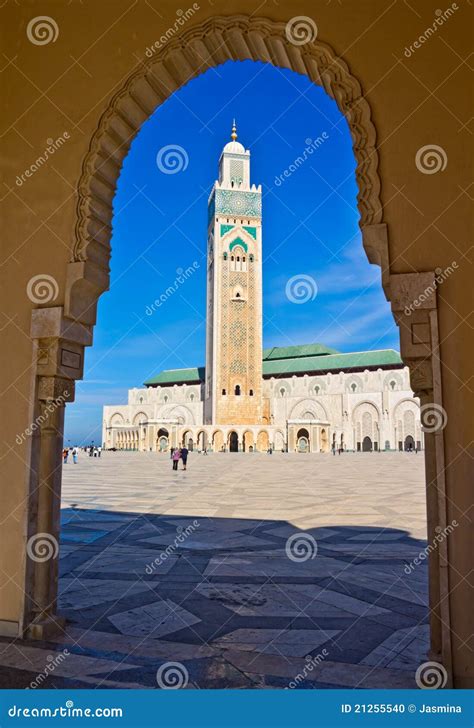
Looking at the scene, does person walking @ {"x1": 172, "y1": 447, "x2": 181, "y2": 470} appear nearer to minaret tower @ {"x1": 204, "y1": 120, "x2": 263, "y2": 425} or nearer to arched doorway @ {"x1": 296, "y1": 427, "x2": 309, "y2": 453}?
arched doorway @ {"x1": 296, "y1": 427, "x2": 309, "y2": 453}

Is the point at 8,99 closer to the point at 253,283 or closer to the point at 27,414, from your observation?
the point at 27,414

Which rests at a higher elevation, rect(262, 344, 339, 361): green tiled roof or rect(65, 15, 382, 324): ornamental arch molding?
rect(262, 344, 339, 361): green tiled roof

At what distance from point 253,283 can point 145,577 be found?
→ 155ft

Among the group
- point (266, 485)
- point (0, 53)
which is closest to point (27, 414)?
point (0, 53)

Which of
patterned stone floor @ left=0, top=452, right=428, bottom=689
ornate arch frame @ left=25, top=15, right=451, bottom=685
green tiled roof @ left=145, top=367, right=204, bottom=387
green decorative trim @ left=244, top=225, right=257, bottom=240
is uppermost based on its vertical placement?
green decorative trim @ left=244, top=225, right=257, bottom=240

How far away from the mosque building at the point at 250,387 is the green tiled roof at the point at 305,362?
0.19 meters

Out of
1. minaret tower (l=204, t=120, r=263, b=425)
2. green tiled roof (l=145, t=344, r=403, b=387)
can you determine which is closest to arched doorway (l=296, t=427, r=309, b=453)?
minaret tower (l=204, t=120, r=263, b=425)

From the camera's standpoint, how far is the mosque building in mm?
47750

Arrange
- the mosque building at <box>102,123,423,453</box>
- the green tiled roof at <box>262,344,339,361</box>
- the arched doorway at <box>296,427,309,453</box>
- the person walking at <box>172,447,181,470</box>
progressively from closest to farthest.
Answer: the person walking at <box>172,447,181,470</box> < the arched doorway at <box>296,427,309,453</box> < the mosque building at <box>102,123,423,453</box> < the green tiled roof at <box>262,344,339,361</box>

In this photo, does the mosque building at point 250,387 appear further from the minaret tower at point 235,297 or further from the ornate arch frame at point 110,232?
the ornate arch frame at point 110,232

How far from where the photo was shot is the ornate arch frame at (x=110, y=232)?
2.59 meters

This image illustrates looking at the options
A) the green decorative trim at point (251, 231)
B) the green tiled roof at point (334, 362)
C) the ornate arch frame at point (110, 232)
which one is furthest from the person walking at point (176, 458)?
the green tiled roof at point (334, 362)

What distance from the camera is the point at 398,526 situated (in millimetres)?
6082

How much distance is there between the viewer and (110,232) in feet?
11.4
